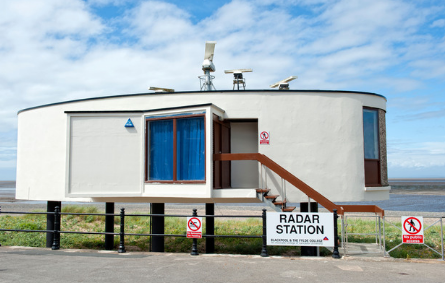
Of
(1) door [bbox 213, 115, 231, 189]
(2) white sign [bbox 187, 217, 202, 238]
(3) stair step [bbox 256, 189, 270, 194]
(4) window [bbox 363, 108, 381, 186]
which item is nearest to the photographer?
(2) white sign [bbox 187, 217, 202, 238]

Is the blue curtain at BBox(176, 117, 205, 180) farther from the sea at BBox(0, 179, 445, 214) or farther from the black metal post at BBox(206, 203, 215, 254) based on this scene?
the sea at BBox(0, 179, 445, 214)

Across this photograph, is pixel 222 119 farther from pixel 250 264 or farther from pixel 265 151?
pixel 250 264

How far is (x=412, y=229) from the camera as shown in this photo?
9969mm

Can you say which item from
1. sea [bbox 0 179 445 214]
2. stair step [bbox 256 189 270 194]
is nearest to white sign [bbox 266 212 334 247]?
stair step [bbox 256 189 270 194]

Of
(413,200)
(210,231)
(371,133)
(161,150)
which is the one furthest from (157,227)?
(413,200)

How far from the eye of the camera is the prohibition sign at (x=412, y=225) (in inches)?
390

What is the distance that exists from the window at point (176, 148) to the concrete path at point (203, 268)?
89.8 inches

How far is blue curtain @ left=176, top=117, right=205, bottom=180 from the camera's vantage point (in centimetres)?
1115

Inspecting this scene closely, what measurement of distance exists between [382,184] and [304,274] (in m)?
6.02

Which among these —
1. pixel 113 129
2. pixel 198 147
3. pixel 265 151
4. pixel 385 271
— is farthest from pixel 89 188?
pixel 385 271

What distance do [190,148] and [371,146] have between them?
5542mm

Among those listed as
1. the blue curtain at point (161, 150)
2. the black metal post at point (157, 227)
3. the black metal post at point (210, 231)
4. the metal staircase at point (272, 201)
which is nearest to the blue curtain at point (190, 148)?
the blue curtain at point (161, 150)

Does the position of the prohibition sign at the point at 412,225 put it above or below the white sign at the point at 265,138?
below

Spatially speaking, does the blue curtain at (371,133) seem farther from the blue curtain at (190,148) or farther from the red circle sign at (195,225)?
the red circle sign at (195,225)
